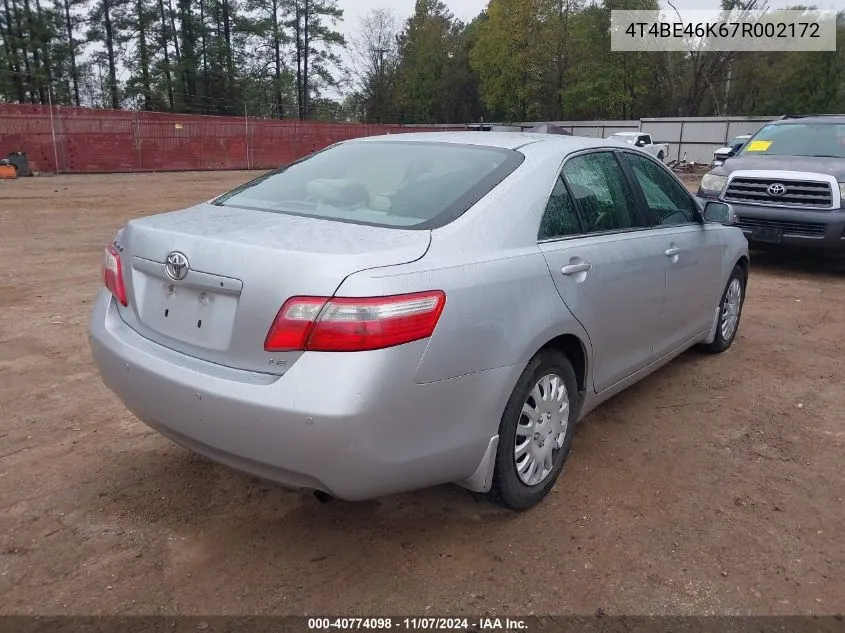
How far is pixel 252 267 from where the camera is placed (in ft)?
7.45

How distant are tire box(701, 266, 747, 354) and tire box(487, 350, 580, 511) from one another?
239 centimetres

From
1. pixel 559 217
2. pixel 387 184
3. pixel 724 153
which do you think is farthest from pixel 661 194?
pixel 724 153

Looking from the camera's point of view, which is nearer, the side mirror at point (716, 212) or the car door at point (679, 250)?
the car door at point (679, 250)

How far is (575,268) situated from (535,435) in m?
0.74

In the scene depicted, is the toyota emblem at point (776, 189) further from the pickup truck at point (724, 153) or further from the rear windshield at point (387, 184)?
the rear windshield at point (387, 184)

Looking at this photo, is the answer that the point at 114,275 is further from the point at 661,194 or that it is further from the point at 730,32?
the point at 730,32

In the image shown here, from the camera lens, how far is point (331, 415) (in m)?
2.12

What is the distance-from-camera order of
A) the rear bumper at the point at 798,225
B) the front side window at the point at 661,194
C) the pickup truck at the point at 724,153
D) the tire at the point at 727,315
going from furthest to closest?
the pickup truck at the point at 724,153 < the rear bumper at the point at 798,225 < the tire at the point at 727,315 < the front side window at the point at 661,194

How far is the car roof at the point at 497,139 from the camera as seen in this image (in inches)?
131

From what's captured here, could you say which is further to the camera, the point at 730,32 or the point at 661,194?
the point at 730,32

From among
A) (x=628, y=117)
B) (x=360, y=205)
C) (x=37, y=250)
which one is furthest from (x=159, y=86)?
(x=360, y=205)

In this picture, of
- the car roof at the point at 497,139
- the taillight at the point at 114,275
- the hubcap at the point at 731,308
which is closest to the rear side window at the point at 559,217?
the car roof at the point at 497,139

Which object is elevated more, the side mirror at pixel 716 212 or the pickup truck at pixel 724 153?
the pickup truck at pixel 724 153

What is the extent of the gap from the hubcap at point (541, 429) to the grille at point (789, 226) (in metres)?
6.11
